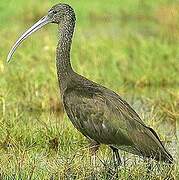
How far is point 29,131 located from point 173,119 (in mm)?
1881

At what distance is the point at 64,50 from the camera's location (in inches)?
299

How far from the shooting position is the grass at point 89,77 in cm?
673

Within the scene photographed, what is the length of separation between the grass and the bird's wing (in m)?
0.17

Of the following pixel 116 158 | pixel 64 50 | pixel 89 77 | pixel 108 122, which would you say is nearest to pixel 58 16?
pixel 64 50

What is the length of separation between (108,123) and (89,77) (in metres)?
3.56

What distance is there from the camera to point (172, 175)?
655 centimetres

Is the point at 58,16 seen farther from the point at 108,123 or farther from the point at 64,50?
the point at 108,123

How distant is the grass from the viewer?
22.1 ft

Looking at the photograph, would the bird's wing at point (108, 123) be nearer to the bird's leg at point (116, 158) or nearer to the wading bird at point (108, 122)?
the wading bird at point (108, 122)

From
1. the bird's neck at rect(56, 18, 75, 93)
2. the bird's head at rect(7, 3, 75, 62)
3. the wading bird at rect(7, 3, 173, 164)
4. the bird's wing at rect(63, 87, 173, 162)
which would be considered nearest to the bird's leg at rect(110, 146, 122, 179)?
the wading bird at rect(7, 3, 173, 164)

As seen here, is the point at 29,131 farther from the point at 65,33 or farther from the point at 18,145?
the point at 65,33

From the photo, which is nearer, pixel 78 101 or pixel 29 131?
pixel 78 101

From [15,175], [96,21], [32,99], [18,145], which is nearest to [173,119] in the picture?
[32,99]

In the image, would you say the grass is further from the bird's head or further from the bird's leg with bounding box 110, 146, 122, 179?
the bird's head
